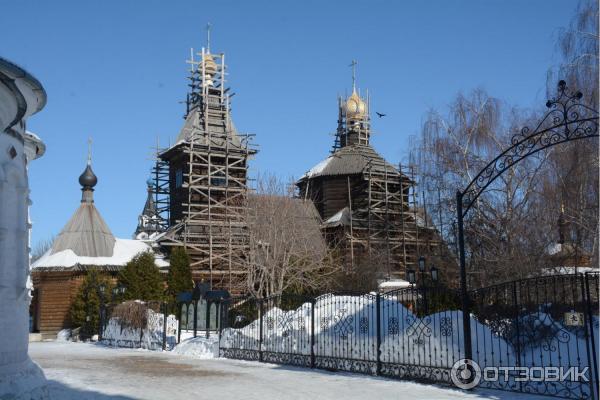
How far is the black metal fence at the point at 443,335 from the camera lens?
9469mm

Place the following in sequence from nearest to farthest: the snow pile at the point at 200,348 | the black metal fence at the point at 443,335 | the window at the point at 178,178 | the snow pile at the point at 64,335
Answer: the black metal fence at the point at 443,335 → the snow pile at the point at 200,348 → the snow pile at the point at 64,335 → the window at the point at 178,178

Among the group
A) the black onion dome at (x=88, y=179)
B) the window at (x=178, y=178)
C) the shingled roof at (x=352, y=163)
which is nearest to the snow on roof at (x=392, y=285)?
the shingled roof at (x=352, y=163)

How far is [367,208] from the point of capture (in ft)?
139

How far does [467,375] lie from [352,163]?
3581 centimetres

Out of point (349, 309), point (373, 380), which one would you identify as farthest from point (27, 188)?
point (349, 309)

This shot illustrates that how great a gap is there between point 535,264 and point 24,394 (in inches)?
690

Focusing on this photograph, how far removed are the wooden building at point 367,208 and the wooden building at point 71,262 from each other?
1260 cm

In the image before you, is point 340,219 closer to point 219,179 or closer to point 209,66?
point 219,179

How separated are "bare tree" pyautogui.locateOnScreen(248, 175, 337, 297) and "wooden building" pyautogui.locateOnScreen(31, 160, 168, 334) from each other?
18.0 ft

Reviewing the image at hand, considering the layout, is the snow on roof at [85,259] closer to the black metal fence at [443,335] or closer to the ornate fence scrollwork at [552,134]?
the black metal fence at [443,335]

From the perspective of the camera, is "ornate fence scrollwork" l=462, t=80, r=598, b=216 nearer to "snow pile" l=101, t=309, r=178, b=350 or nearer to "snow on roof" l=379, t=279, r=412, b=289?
"snow pile" l=101, t=309, r=178, b=350

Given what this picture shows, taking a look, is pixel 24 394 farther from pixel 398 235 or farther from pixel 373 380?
pixel 398 235

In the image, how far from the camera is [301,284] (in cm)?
3161

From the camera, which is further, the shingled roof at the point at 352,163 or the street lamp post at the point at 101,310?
the shingled roof at the point at 352,163
